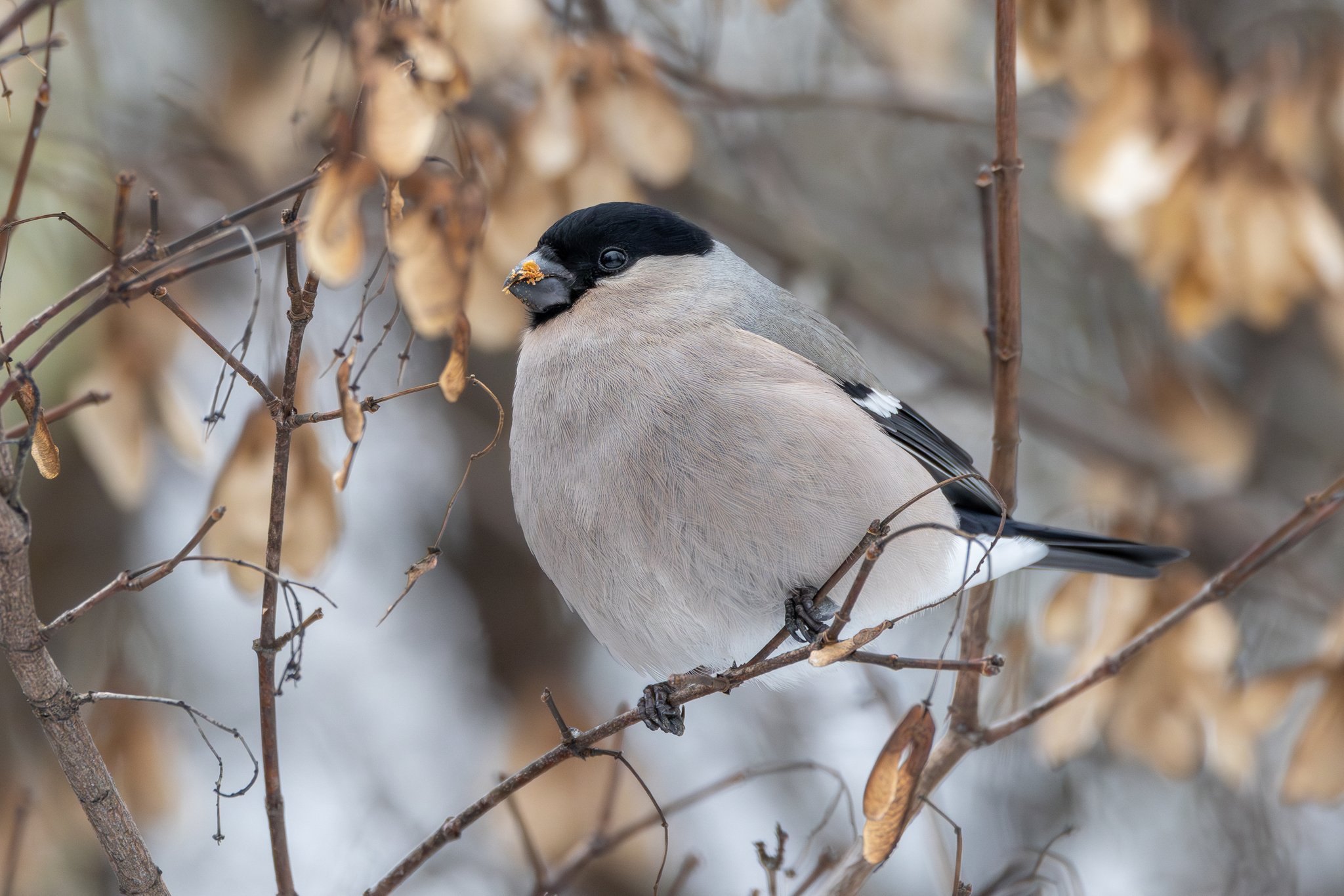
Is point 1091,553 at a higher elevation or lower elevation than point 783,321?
lower

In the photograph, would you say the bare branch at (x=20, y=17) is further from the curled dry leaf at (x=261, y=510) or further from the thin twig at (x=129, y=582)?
the curled dry leaf at (x=261, y=510)

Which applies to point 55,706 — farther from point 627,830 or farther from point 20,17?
point 627,830

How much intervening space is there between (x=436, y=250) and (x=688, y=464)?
549 mm

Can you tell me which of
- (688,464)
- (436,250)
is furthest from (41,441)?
(688,464)

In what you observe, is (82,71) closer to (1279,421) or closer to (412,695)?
(412,695)

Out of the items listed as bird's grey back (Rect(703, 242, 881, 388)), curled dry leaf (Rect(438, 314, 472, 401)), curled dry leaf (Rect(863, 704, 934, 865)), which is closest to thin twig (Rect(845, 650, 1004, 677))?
curled dry leaf (Rect(863, 704, 934, 865))

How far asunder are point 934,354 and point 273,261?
1991mm

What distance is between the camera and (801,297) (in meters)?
3.49

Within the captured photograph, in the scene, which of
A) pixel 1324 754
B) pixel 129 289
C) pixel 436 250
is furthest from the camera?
pixel 1324 754

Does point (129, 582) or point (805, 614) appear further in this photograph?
point (805, 614)

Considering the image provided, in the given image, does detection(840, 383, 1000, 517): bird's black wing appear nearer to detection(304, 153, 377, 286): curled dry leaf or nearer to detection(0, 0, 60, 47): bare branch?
detection(304, 153, 377, 286): curled dry leaf

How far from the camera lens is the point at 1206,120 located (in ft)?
7.90

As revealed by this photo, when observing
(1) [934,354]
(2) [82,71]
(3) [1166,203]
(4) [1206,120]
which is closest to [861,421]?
(3) [1166,203]

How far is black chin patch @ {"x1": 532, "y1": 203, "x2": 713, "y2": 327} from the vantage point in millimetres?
2195
